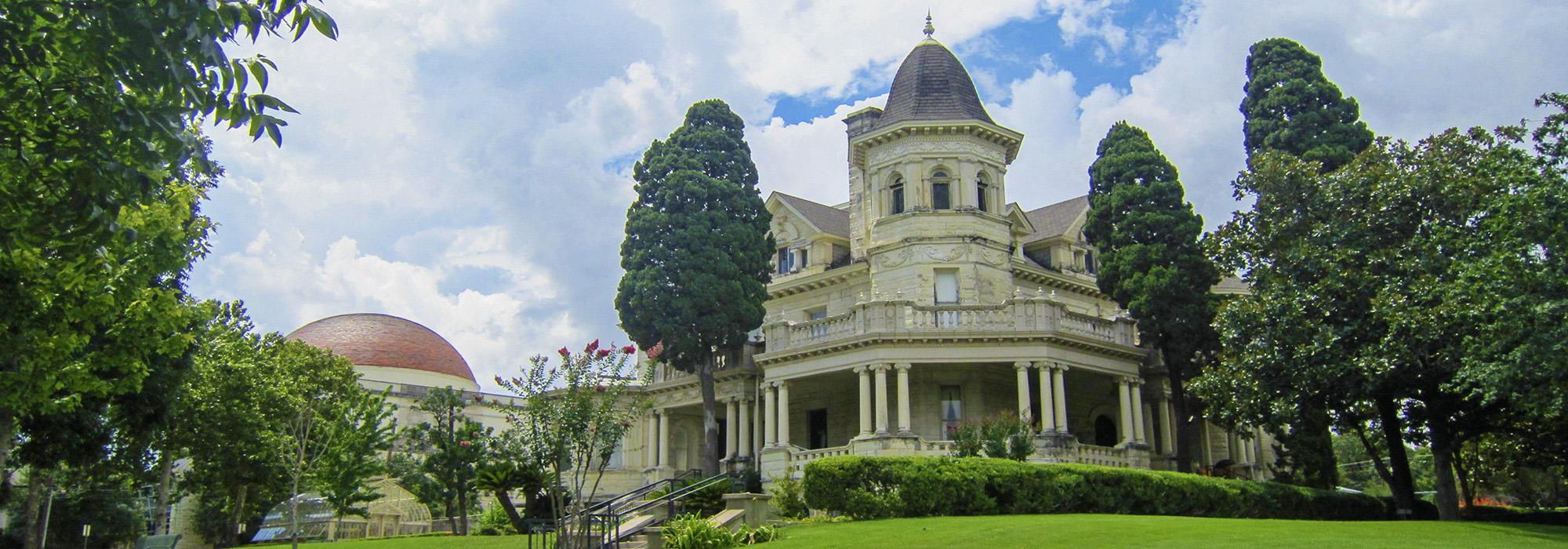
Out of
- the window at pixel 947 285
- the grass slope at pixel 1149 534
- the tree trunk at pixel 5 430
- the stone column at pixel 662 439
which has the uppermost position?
the window at pixel 947 285

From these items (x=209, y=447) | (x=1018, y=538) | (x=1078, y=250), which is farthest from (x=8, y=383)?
(x=1078, y=250)

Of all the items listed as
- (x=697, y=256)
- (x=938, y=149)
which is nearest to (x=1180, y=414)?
(x=938, y=149)

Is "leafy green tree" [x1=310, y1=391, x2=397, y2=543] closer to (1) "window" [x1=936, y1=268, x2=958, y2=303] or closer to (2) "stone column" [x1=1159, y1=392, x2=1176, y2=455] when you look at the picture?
(1) "window" [x1=936, y1=268, x2=958, y2=303]

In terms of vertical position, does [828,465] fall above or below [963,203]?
below

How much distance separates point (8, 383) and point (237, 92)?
9174mm

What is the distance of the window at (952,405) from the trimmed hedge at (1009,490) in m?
9.04

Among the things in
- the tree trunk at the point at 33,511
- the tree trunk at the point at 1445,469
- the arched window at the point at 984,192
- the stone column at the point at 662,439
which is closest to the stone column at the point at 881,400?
the arched window at the point at 984,192

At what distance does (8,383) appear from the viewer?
14.7 meters

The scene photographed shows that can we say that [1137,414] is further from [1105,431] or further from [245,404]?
[245,404]

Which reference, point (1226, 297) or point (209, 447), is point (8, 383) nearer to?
point (209, 447)

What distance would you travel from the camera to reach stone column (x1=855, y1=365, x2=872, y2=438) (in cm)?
3281

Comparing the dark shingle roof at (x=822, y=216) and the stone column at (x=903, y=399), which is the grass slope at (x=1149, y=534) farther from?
the dark shingle roof at (x=822, y=216)

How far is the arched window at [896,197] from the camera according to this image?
37438mm

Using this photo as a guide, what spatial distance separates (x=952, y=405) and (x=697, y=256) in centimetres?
908
